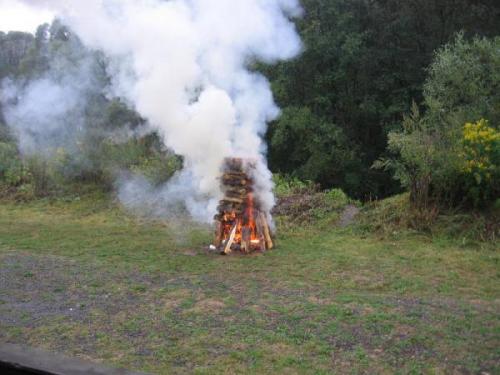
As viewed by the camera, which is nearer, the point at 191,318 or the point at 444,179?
the point at 191,318

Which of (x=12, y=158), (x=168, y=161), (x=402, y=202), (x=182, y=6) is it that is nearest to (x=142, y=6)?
(x=182, y=6)

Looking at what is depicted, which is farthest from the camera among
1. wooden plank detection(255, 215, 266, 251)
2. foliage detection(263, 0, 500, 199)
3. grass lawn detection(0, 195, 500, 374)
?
foliage detection(263, 0, 500, 199)

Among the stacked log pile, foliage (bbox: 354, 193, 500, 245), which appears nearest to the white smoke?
the stacked log pile

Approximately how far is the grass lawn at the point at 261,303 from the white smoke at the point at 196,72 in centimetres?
150

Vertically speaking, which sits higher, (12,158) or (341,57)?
(341,57)

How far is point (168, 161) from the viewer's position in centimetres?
1241

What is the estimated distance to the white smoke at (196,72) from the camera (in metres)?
8.44

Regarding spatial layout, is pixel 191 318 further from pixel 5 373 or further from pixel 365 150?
pixel 365 150

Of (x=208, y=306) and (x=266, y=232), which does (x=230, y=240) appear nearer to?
(x=266, y=232)

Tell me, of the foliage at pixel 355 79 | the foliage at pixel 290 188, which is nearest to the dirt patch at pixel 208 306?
the foliage at pixel 290 188

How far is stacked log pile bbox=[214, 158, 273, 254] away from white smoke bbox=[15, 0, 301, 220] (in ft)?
0.83

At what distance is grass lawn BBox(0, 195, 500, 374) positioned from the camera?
441 cm

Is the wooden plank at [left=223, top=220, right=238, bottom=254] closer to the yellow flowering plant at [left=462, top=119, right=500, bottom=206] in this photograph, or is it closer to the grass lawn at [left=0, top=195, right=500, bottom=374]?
the grass lawn at [left=0, top=195, right=500, bottom=374]

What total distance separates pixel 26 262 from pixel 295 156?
11.5m
